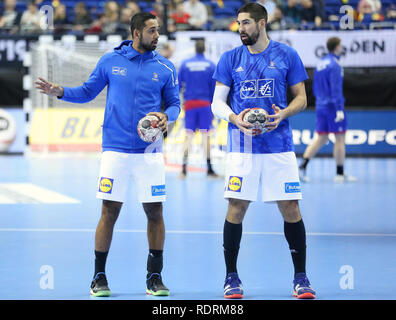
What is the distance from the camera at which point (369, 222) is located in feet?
30.7

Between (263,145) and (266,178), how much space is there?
24 cm

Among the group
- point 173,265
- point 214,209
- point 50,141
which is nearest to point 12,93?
point 50,141

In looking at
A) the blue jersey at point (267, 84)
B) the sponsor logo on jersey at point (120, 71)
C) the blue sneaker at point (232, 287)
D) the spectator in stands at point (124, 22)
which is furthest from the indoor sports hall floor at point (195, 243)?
the spectator in stands at point (124, 22)

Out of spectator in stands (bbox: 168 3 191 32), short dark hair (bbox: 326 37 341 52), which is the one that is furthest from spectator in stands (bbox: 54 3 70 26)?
short dark hair (bbox: 326 37 341 52)

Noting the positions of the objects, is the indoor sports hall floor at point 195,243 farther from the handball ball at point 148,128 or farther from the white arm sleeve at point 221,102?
the white arm sleeve at point 221,102

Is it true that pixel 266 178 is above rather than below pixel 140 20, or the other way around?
below

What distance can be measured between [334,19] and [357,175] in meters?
4.96

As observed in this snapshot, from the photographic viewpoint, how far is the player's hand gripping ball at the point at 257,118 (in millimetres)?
5641

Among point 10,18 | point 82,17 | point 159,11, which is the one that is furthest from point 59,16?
point 159,11

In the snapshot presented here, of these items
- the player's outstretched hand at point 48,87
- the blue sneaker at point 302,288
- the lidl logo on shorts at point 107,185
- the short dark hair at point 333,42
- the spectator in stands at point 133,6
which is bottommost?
the blue sneaker at point 302,288

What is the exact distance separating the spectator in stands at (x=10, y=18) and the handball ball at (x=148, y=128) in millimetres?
13248

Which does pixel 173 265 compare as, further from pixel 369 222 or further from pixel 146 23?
pixel 369 222

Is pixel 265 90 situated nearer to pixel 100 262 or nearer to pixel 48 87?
pixel 48 87

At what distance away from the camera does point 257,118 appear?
5.64 metres
